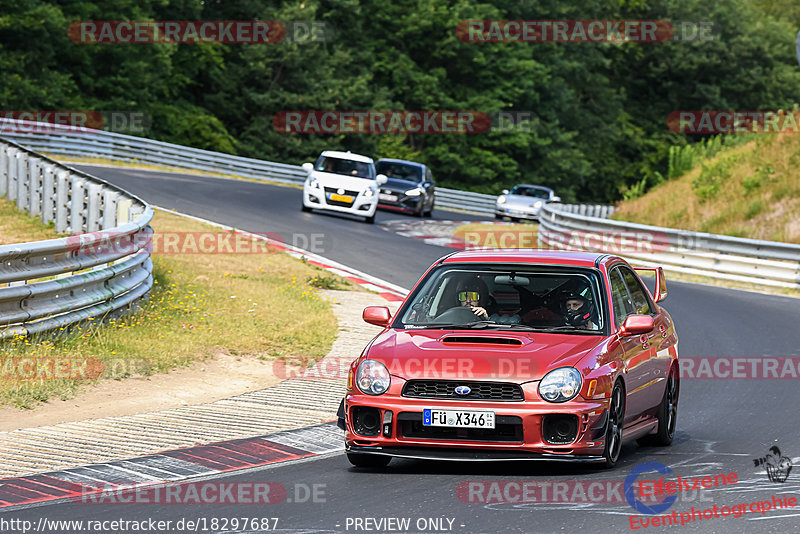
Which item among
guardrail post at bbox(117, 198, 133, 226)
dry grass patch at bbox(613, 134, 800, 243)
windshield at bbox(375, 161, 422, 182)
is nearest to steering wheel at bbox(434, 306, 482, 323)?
guardrail post at bbox(117, 198, 133, 226)

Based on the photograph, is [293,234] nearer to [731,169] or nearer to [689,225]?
[689,225]

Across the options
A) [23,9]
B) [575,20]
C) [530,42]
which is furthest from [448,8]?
[23,9]

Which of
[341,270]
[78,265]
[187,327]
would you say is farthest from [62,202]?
A: [78,265]

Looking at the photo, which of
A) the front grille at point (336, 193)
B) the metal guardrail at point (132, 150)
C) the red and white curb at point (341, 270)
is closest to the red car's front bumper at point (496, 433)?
the red and white curb at point (341, 270)

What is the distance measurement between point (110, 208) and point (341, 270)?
190 inches

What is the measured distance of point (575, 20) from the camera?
251 ft

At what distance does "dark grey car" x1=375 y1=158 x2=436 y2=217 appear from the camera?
1437 inches

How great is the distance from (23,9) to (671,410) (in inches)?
1587

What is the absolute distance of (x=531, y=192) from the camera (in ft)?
148

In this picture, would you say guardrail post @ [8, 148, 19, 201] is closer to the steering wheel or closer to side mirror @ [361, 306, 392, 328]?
side mirror @ [361, 306, 392, 328]

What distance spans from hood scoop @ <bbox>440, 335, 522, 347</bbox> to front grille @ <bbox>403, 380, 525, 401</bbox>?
16.9 inches

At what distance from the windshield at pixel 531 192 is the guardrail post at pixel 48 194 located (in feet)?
85.3

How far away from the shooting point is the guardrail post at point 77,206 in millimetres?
18969

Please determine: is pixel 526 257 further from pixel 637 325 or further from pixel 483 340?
pixel 483 340
